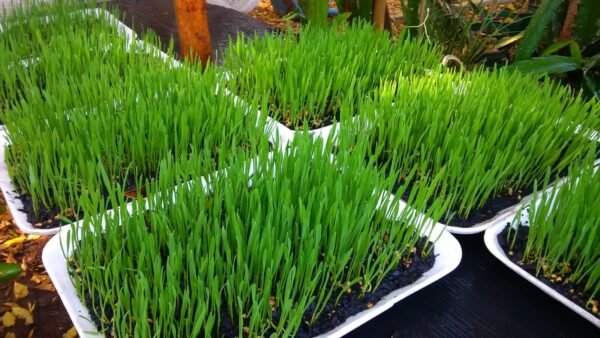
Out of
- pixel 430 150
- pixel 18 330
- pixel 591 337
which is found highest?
pixel 430 150

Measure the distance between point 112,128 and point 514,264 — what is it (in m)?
0.51

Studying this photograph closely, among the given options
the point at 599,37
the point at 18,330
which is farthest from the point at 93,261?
the point at 599,37

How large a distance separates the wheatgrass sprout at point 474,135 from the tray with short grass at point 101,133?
7.8 inches

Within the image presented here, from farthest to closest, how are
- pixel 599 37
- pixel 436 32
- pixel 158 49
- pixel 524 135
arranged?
pixel 436 32 → pixel 599 37 → pixel 158 49 → pixel 524 135

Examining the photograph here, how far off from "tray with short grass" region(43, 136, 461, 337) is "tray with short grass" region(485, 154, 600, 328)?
8 cm

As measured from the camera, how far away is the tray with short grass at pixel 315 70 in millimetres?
843

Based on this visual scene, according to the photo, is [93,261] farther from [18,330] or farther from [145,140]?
[18,330]

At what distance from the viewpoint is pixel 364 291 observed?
0.53 meters

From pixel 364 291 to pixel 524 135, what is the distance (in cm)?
38

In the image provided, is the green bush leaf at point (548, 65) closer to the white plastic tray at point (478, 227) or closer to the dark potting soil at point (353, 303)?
the white plastic tray at point (478, 227)

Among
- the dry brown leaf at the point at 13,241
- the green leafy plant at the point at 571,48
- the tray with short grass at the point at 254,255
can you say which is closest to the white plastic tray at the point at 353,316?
the tray with short grass at the point at 254,255

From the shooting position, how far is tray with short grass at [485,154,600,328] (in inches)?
21.3

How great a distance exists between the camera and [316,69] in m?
0.89

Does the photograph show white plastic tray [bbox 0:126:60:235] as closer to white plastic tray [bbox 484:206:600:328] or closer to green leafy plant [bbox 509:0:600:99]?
white plastic tray [bbox 484:206:600:328]
